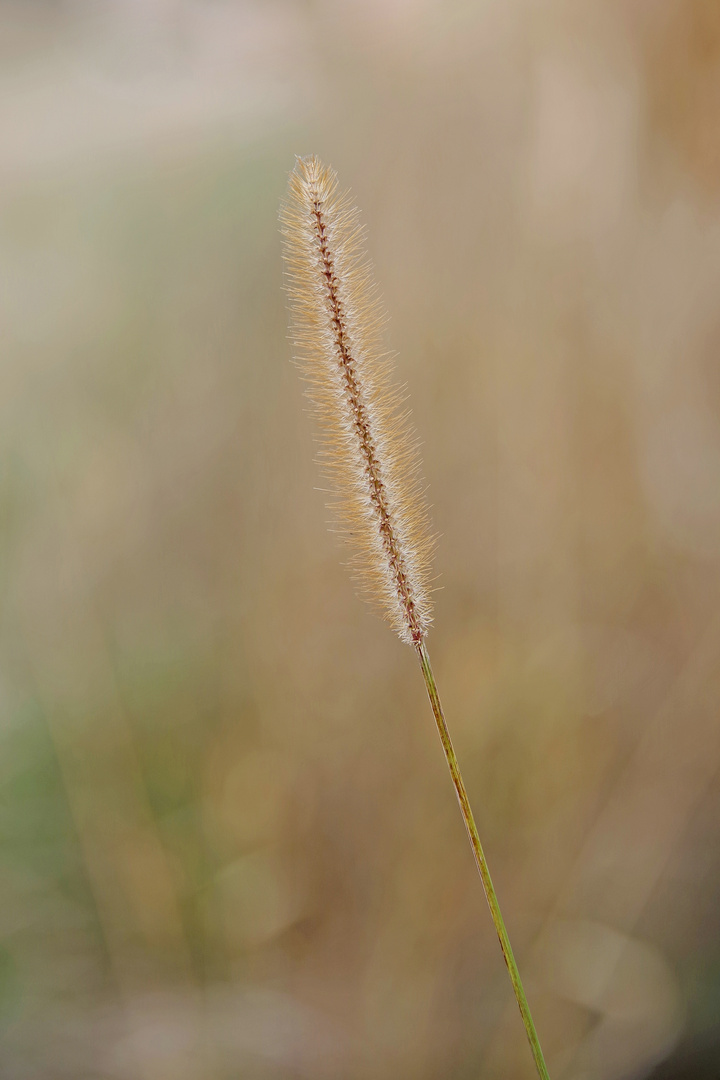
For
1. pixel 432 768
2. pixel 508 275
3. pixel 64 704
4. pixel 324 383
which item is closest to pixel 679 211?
pixel 508 275

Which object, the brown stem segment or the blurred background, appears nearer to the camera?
the brown stem segment

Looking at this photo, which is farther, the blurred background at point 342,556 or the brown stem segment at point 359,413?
the blurred background at point 342,556

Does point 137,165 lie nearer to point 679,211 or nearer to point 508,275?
point 508,275

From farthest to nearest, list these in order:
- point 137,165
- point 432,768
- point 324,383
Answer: point 432,768
point 137,165
point 324,383

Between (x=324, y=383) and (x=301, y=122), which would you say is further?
(x=301, y=122)
